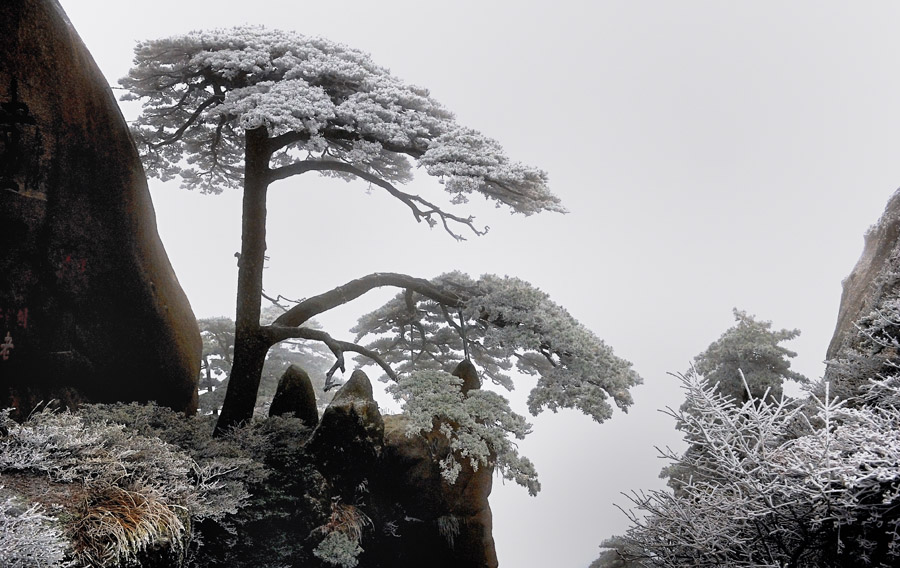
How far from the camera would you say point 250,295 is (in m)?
7.82

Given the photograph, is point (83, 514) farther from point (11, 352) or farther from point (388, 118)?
point (388, 118)

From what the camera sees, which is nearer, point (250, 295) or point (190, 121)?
point (250, 295)

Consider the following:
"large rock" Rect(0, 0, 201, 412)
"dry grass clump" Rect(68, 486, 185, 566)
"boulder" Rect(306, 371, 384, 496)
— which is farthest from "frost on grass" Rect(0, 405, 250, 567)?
"boulder" Rect(306, 371, 384, 496)

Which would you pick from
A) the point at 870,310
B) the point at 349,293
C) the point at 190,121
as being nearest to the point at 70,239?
the point at 190,121

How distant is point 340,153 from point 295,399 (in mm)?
3529

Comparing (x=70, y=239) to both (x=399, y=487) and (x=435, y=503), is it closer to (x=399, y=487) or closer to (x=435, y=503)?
(x=399, y=487)

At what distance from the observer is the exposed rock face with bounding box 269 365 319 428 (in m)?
7.85

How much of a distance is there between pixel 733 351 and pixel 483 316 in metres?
3.21

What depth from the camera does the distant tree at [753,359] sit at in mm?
7461

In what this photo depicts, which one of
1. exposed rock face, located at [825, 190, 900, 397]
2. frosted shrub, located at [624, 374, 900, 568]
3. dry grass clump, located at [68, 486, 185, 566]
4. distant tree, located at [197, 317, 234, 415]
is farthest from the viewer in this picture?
distant tree, located at [197, 317, 234, 415]

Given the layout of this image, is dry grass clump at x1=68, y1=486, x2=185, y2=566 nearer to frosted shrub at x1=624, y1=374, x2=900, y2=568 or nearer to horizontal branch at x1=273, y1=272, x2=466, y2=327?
frosted shrub at x1=624, y1=374, x2=900, y2=568

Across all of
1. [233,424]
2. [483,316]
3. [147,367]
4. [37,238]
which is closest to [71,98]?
[37,238]

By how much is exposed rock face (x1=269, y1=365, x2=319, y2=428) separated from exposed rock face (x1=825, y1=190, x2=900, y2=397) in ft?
19.3

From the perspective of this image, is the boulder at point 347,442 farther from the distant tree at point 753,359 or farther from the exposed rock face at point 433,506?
the distant tree at point 753,359
